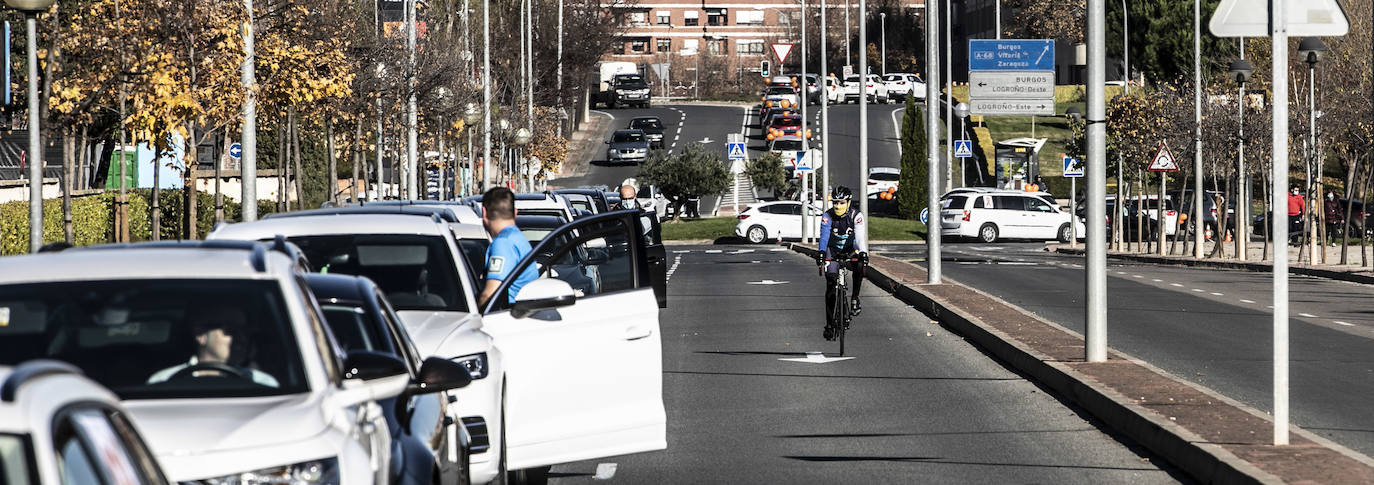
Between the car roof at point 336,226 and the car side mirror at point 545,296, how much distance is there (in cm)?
122

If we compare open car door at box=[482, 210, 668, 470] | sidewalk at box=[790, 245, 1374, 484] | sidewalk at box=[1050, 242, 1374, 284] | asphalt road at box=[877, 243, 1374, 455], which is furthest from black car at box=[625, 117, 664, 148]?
open car door at box=[482, 210, 668, 470]

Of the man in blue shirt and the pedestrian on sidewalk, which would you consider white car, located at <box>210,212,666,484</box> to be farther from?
the pedestrian on sidewalk

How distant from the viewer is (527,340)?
9203 millimetres

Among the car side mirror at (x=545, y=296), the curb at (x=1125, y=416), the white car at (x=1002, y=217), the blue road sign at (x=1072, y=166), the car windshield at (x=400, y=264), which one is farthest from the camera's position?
the white car at (x=1002, y=217)

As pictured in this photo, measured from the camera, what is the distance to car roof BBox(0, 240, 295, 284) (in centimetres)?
572

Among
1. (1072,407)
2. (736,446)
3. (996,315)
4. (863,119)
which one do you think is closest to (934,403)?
(1072,407)

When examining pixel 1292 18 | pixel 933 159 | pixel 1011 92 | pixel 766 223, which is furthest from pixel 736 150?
pixel 1292 18

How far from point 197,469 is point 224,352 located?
1106mm

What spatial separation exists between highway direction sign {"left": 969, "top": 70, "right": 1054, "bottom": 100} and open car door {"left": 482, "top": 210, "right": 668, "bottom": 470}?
999 inches

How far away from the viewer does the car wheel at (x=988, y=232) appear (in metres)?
55.6

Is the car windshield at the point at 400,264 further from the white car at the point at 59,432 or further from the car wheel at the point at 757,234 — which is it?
the car wheel at the point at 757,234

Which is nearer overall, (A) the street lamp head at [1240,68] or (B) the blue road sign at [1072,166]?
(A) the street lamp head at [1240,68]

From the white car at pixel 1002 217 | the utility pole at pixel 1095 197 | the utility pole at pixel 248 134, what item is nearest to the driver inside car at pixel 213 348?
the utility pole at pixel 1095 197

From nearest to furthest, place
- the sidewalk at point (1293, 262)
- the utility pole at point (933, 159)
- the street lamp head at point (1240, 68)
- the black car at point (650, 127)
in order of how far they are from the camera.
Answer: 1. the utility pole at point (933, 159)
2. the sidewalk at point (1293, 262)
3. the street lamp head at point (1240, 68)
4. the black car at point (650, 127)
